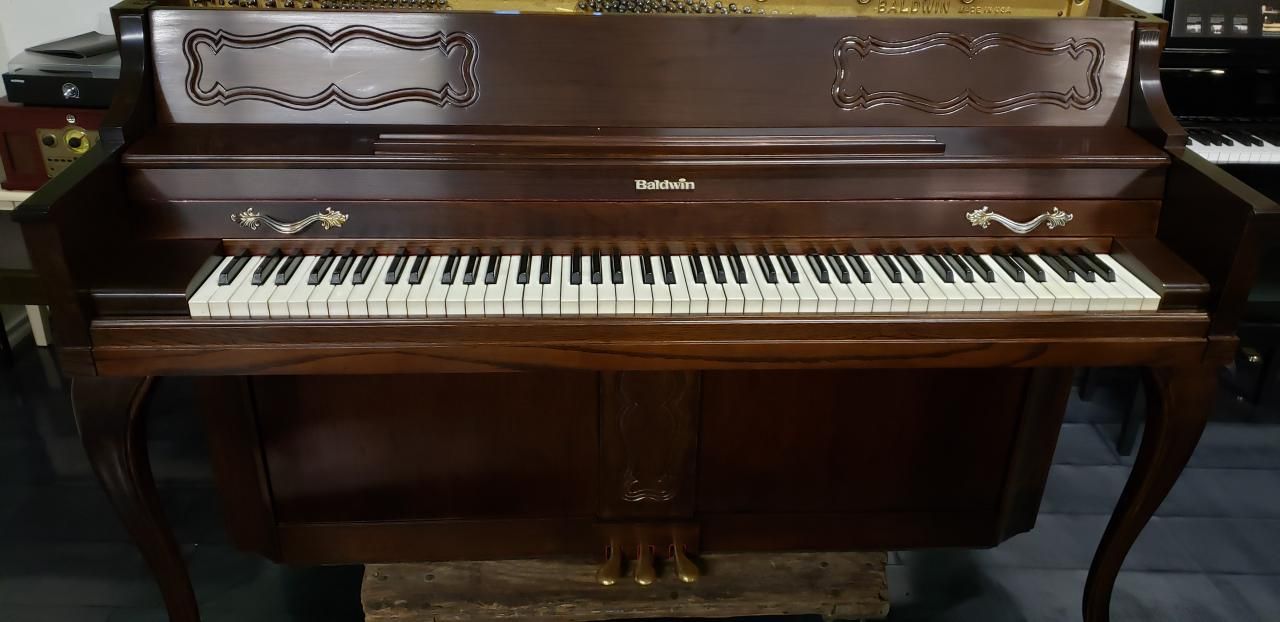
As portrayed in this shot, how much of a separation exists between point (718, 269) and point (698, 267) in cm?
4

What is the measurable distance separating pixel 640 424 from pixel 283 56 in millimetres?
984

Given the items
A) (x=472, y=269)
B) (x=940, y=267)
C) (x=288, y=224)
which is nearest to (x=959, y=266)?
(x=940, y=267)

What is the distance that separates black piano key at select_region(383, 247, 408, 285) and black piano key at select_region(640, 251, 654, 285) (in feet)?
1.34

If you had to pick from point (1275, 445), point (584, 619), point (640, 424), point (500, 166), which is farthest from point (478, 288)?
point (1275, 445)

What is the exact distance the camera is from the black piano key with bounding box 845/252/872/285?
1.58 meters

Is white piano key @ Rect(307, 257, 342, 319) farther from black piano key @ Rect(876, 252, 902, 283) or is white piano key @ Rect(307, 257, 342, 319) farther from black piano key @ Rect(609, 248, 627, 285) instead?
black piano key @ Rect(876, 252, 902, 283)

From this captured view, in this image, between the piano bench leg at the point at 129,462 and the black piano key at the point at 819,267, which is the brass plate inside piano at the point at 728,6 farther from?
the piano bench leg at the point at 129,462

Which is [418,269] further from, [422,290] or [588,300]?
[588,300]

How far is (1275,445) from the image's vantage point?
282cm

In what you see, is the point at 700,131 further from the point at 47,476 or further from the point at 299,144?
the point at 47,476

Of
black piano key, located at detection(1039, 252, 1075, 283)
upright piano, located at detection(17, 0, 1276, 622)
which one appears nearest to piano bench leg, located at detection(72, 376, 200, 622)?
upright piano, located at detection(17, 0, 1276, 622)

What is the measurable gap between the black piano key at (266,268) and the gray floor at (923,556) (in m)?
0.94

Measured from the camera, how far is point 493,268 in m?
1.59

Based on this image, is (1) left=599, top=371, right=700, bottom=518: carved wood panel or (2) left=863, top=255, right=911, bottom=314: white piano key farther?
(1) left=599, top=371, right=700, bottom=518: carved wood panel
